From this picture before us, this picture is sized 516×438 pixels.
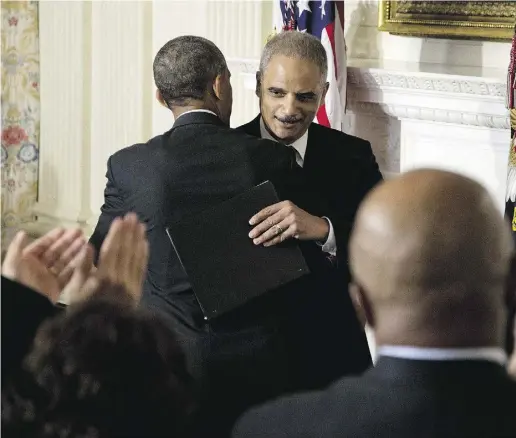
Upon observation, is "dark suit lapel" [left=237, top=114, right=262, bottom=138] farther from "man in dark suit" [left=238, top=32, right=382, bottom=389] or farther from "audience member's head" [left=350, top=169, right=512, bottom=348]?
"audience member's head" [left=350, top=169, right=512, bottom=348]

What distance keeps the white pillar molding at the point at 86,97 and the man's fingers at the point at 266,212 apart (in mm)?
4085

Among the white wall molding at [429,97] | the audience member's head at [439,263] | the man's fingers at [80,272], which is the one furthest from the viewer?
the white wall molding at [429,97]

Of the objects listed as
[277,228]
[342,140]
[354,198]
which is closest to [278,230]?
[277,228]

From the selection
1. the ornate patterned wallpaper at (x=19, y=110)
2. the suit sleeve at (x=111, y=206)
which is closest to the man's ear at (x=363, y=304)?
the suit sleeve at (x=111, y=206)

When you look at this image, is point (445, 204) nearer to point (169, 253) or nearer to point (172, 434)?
point (172, 434)

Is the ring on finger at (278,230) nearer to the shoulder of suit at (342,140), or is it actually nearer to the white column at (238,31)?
the shoulder of suit at (342,140)

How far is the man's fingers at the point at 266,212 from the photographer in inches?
106

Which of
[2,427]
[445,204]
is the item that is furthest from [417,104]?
[2,427]

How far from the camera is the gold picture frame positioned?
4441mm

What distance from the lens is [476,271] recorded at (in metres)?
1.36

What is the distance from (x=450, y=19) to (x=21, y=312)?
344 centimetres

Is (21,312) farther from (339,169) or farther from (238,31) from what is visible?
(238,31)

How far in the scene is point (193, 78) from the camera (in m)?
2.91

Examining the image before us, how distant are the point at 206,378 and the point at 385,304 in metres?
1.42
